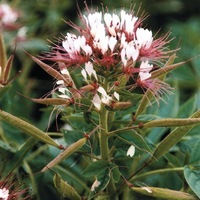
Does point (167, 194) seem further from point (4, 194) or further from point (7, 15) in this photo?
point (7, 15)

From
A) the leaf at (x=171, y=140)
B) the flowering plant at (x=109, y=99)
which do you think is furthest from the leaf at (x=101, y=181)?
the leaf at (x=171, y=140)

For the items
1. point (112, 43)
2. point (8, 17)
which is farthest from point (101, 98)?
point (8, 17)

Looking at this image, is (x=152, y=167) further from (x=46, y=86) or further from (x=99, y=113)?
(x=46, y=86)

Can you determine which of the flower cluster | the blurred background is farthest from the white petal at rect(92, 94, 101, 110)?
the blurred background

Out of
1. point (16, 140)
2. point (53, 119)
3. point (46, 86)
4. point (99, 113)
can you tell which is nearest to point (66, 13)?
point (46, 86)

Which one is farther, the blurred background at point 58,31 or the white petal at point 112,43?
the blurred background at point 58,31

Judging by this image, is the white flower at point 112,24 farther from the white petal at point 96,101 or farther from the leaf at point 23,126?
the leaf at point 23,126
